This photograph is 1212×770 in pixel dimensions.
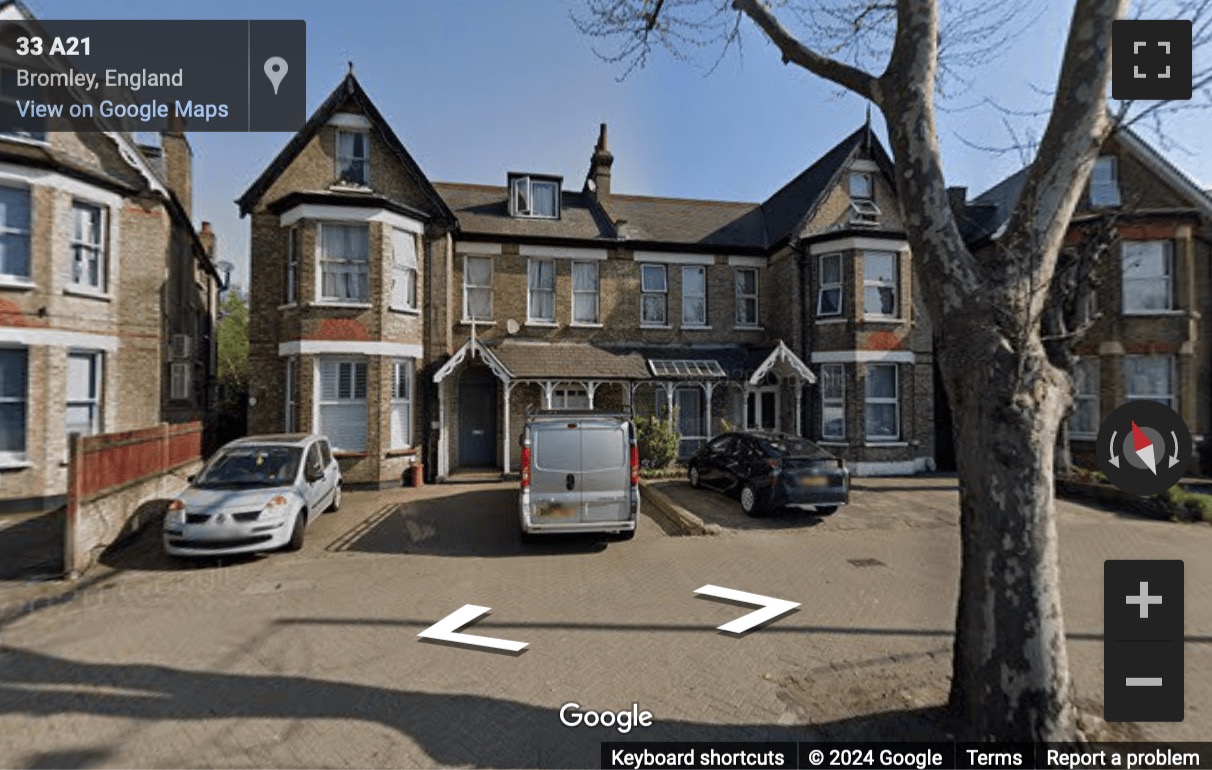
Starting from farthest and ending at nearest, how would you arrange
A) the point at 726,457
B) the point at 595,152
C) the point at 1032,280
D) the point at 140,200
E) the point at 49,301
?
the point at 595,152 → the point at 140,200 → the point at 726,457 → the point at 49,301 → the point at 1032,280

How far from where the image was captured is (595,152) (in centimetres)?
1789

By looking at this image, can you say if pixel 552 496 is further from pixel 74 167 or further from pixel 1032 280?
pixel 74 167

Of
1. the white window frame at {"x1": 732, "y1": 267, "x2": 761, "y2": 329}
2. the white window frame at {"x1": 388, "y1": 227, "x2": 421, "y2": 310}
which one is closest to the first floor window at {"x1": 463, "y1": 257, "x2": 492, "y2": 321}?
the white window frame at {"x1": 388, "y1": 227, "x2": 421, "y2": 310}

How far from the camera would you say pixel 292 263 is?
13227mm

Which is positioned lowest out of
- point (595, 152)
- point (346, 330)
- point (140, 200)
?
point (346, 330)

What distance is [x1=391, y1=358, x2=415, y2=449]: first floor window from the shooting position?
13.5 metres

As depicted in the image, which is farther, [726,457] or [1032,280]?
[726,457]

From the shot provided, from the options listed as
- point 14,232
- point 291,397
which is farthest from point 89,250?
point 291,397

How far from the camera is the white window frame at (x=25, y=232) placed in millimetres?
10461

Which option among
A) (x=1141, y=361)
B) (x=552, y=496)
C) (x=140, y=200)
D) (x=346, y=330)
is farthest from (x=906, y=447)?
(x=140, y=200)

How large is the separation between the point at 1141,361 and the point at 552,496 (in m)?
17.5

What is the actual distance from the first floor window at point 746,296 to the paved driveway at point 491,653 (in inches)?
385

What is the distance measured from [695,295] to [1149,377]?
12.9 meters

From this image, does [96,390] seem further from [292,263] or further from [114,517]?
[114,517]
